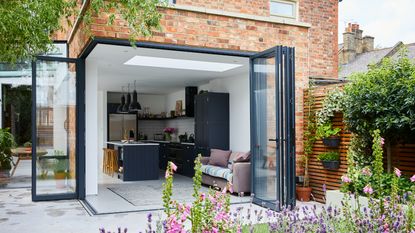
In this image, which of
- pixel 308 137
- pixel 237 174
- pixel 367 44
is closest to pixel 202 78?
pixel 237 174

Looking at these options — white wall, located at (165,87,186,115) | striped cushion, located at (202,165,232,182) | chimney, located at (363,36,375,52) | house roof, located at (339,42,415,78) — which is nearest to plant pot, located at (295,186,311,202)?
striped cushion, located at (202,165,232,182)

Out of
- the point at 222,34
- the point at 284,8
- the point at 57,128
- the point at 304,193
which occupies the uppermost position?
the point at 284,8

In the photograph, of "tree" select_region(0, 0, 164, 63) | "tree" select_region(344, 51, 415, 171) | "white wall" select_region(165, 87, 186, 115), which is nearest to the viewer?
"tree" select_region(0, 0, 164, 63)

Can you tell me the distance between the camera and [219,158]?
29.8ft

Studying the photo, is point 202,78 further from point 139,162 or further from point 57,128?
point 57,128

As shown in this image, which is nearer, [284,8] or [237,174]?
[237,174]

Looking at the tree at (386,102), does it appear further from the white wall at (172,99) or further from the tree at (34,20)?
the white wall at (172,99)

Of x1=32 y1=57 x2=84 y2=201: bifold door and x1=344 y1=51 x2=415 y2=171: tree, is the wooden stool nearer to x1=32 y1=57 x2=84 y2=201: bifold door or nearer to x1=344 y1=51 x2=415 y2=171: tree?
x1=32 y1=57 x2=84 y2=201: bifold door

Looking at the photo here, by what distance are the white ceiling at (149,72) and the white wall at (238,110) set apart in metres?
0.20

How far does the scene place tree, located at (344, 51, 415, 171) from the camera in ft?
17.3

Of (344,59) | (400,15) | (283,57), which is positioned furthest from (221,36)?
(400,15)

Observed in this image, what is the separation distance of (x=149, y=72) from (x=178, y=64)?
1.44 metres

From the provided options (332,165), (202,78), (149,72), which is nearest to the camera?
(332,165)

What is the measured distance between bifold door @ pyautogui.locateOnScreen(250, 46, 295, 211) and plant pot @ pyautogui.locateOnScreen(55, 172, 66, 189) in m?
3.42
